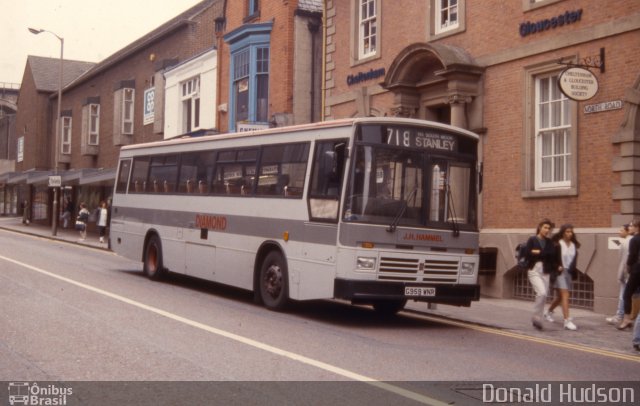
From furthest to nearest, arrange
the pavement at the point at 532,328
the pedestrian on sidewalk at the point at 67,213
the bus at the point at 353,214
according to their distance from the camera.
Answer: the pedestrian on sidewalk at the point at 67,213 < the bus at the point at 353,214 < the pavement at the point at 532,328

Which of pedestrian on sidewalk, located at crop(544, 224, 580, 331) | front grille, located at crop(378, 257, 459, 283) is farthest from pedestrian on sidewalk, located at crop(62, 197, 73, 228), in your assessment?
front grille, located at crop(378, 257, 459, 283)

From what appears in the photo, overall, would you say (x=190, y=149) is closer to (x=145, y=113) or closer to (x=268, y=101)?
(x=268, y=101)

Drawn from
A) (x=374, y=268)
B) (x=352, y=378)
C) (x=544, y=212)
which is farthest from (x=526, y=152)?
(x=352, y=378)

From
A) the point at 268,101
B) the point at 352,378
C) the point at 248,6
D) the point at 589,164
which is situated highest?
the point at 248,6

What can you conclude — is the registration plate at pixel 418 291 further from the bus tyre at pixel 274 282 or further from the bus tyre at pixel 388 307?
the bus tyre at pixel 274 282

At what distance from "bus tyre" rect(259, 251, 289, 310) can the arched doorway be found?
22.6 feet

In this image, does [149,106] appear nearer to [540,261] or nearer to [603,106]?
[603,106]

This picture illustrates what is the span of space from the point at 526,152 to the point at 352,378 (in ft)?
34.9

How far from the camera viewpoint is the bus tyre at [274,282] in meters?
13.3

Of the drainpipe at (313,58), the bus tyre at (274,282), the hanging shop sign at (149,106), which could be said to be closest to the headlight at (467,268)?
the bus tyre at (274,282)

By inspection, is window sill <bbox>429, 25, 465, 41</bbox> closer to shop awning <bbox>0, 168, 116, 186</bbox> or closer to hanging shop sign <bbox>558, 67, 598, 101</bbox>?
hanging shop sign <bbox>558, 67, 598, 101</bbox>

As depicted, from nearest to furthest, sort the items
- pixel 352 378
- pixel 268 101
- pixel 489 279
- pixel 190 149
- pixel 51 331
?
1. pixel 352 378
2. pixel 51 331
3. pixel 190 149
4. pixel 489 279
5. pixel 268 101

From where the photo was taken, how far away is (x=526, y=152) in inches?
683

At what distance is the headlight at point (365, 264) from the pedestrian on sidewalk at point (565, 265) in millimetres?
3189
